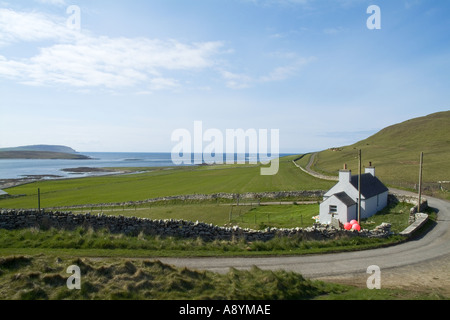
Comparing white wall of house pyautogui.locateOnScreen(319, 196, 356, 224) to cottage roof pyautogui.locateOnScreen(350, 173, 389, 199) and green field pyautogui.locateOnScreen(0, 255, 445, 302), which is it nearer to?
cottage roof pyautogui.locateOnScreen(350, 173, 389, 199)

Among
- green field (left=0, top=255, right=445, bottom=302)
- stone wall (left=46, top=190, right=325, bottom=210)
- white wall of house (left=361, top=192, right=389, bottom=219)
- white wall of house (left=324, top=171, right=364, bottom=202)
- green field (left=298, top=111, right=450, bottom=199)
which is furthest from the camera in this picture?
green field (left=298, top=111, right=450, bottom=199)

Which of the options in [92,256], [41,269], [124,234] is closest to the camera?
[41,269]

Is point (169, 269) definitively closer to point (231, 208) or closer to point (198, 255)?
point (198, 255)

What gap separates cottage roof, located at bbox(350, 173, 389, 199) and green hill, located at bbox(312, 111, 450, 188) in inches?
178

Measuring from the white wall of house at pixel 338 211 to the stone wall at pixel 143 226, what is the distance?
10.0 meters

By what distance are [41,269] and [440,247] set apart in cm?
2104

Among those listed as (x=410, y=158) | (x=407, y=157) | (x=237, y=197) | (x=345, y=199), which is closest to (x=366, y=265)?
(x=345, y=199)

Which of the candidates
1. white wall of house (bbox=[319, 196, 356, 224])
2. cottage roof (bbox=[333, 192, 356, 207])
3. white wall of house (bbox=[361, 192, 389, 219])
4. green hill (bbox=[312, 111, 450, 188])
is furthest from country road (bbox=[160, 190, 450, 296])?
green hill (bbox=[312, 111, 450, 188])

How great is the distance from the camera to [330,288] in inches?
416

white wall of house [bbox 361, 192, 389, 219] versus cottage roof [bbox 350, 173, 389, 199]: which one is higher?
cottage roof [bbox 350, 173, 389, 199]

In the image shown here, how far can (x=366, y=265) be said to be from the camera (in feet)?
46.6

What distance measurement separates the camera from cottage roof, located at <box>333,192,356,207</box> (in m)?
28.2

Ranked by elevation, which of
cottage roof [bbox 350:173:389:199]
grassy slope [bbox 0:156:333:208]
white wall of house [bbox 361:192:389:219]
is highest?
cottage roof [bbox 350:173:389:199]
